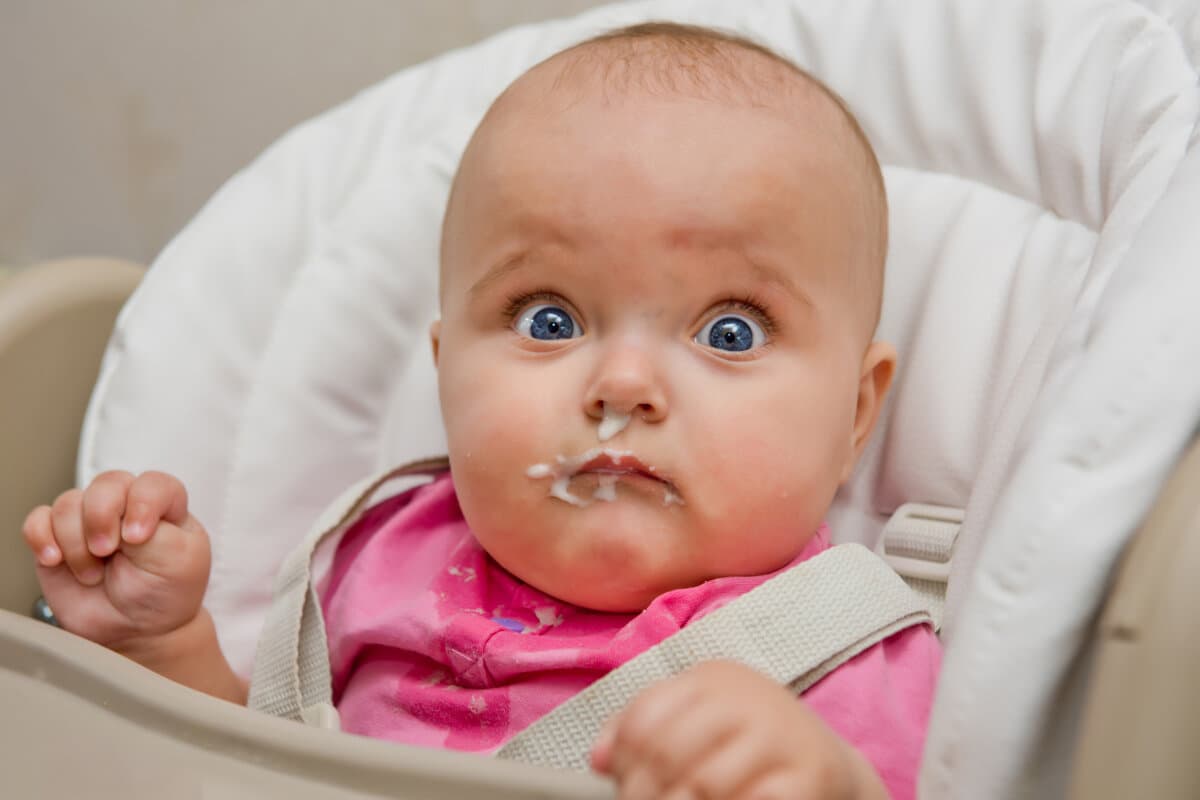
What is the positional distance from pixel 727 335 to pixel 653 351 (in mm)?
43

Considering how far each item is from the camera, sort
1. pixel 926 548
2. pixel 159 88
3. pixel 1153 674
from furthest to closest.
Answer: pixel 159 88
pixel 926 548
pixel 1153 674

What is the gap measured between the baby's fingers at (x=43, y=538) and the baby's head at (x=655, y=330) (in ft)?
0.73

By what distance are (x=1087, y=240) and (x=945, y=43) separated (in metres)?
0.17

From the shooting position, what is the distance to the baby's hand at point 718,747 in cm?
42

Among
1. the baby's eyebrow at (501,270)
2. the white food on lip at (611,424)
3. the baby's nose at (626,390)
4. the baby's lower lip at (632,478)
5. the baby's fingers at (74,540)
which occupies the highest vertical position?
the baby's eyebrow at (501,270)

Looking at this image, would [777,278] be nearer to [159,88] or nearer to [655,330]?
[655,330]

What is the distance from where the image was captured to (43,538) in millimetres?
684

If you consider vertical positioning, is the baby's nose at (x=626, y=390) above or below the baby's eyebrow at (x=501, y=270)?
below

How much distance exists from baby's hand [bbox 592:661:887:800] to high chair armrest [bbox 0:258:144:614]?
19.4 inches

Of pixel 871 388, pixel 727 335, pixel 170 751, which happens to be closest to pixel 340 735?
pixel 170 751

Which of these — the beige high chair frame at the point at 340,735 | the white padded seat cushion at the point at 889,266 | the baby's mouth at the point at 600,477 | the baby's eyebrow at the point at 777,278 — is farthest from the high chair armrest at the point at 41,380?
the baby's eyebrow at the point at 777,278

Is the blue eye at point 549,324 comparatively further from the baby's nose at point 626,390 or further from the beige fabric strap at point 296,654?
the beige fabric strap at point 296,654

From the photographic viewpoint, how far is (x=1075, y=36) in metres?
0.76

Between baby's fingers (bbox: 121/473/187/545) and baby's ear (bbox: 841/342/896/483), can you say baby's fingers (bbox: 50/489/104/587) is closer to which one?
baby's fingers (bbox: 121/473/187/545)
